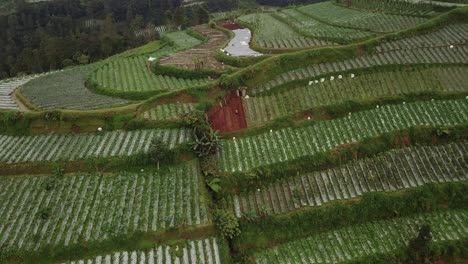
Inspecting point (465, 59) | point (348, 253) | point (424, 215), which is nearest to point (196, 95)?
point (348, 253)

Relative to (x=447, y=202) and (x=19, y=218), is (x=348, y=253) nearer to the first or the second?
(x=447, y=202)

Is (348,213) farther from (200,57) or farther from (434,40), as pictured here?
(200,57)

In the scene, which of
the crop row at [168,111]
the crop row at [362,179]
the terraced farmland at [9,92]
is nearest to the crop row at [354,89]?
the crop row at [168,111]

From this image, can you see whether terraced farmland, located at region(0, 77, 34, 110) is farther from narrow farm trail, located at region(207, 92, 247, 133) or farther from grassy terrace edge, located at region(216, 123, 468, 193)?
grassy terrace edge, located at region(216, 123, 468, 193)

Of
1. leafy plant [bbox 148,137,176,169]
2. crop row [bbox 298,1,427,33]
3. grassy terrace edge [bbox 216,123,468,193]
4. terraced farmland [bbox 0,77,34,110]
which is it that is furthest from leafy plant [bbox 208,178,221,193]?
crop row [bbox 298,1,427,33]

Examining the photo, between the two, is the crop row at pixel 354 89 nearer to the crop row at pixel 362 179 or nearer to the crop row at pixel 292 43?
the crop row at pixel 362 179

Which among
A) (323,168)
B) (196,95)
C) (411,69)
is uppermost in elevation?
(411,69)

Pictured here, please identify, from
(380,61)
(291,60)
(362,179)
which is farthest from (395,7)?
(362,179)
